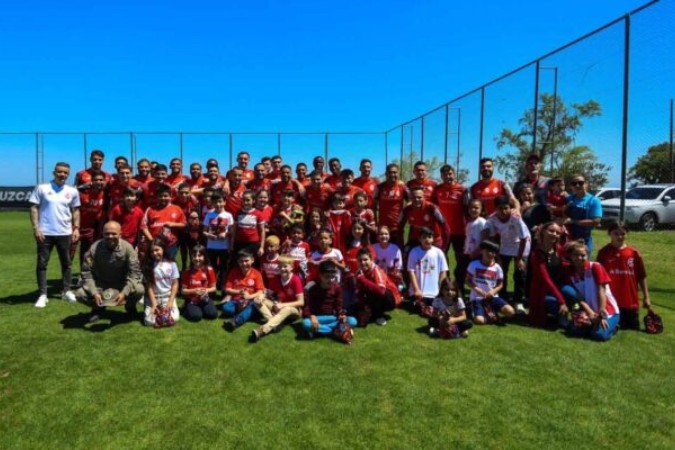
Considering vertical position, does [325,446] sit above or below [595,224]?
below

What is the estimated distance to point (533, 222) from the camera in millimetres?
6988

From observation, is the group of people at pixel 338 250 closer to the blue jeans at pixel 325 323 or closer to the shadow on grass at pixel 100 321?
the blue jeans at pixel 325 323

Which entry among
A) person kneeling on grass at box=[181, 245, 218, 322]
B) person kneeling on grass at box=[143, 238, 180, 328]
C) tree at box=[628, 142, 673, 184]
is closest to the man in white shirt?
person kneeling on grass at box=[143, 238, 180, 328]

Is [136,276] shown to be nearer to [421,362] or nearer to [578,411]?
[421,362]

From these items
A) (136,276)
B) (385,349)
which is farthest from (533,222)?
(136,276)

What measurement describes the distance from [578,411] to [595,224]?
11.7 feet

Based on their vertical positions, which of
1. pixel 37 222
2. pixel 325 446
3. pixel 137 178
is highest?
pixel 137 178

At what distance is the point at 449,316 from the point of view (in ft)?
17.9

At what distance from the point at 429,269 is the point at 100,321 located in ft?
14.3

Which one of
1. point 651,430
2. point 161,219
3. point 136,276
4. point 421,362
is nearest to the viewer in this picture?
point 651,430

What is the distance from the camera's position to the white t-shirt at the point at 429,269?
6629 mm

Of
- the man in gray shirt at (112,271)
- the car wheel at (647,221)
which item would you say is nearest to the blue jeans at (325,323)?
the man in gray shirt at (112,271)

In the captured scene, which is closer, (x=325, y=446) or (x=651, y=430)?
(x=325, y=446)

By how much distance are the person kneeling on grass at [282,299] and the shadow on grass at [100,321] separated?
164 cm
